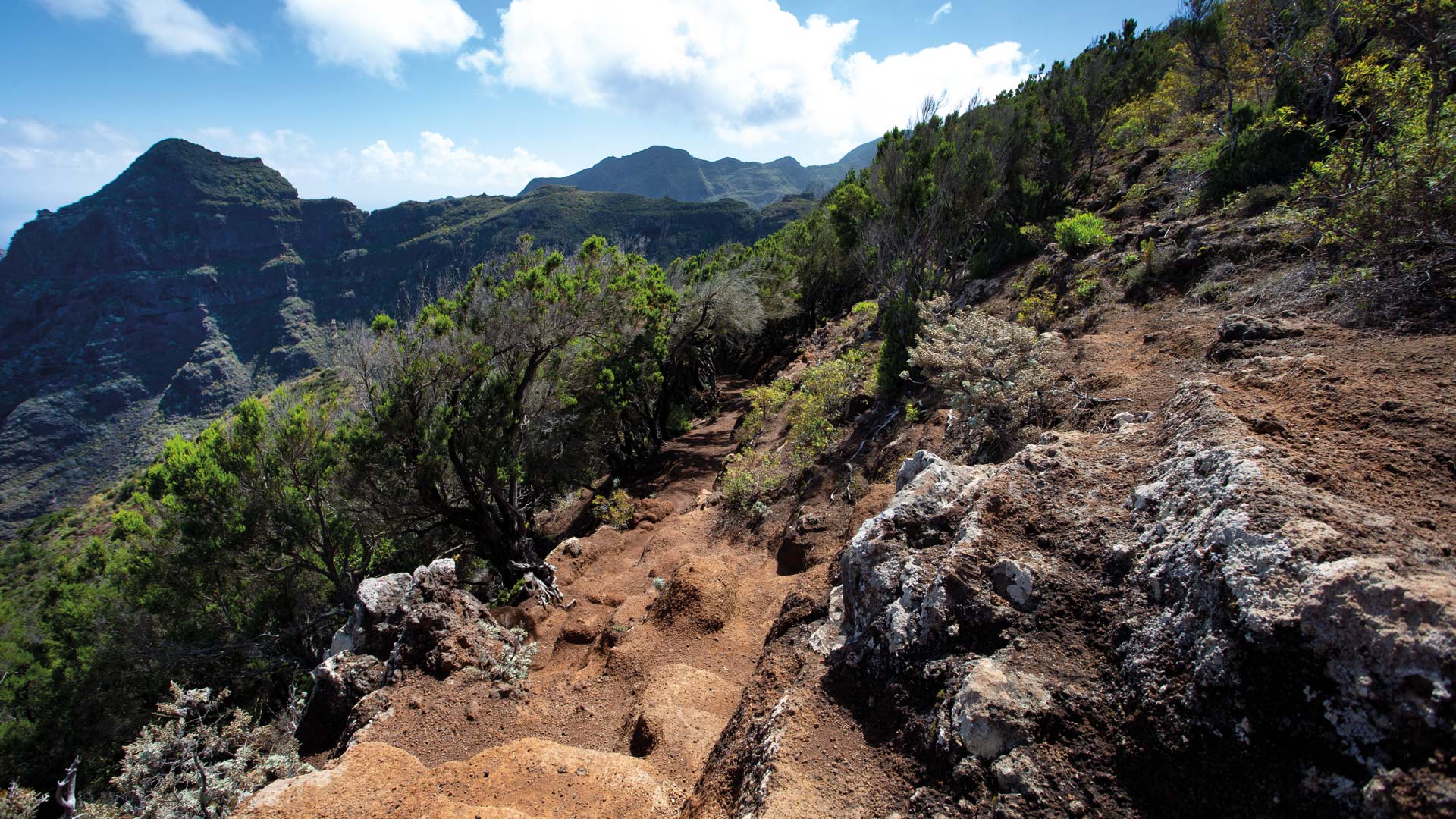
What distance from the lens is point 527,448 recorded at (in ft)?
47.5

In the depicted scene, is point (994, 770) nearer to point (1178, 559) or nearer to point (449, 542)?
point (1178, 559)

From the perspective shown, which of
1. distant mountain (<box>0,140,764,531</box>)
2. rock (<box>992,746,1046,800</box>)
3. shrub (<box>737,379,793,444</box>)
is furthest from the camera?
distant mountain (<box>0,140,764,531</box>)

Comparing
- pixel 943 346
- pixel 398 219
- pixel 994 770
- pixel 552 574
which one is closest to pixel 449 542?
pixel 552 574

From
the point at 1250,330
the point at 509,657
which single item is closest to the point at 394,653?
the point at 509,657

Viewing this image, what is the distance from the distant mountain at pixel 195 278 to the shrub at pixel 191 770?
309 ft

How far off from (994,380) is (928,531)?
3.36 meters

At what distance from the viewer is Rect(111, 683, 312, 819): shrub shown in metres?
4.76

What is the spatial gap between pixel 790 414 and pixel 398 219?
497ft

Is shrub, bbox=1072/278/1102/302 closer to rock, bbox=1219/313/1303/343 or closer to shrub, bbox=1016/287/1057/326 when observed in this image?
shrub, bbox=1016/287/1057/326

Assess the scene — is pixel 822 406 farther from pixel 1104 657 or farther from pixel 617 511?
pixel 1104 657

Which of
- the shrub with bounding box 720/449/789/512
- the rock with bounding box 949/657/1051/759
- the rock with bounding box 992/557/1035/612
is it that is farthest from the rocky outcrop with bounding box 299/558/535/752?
the rock with bounding box 992/557/1035/612

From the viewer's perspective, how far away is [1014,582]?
2.98 metres

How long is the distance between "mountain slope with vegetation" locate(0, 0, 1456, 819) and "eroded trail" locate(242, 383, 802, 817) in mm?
42

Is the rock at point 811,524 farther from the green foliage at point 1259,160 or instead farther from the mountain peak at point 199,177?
the mountain peak at point 199,177
